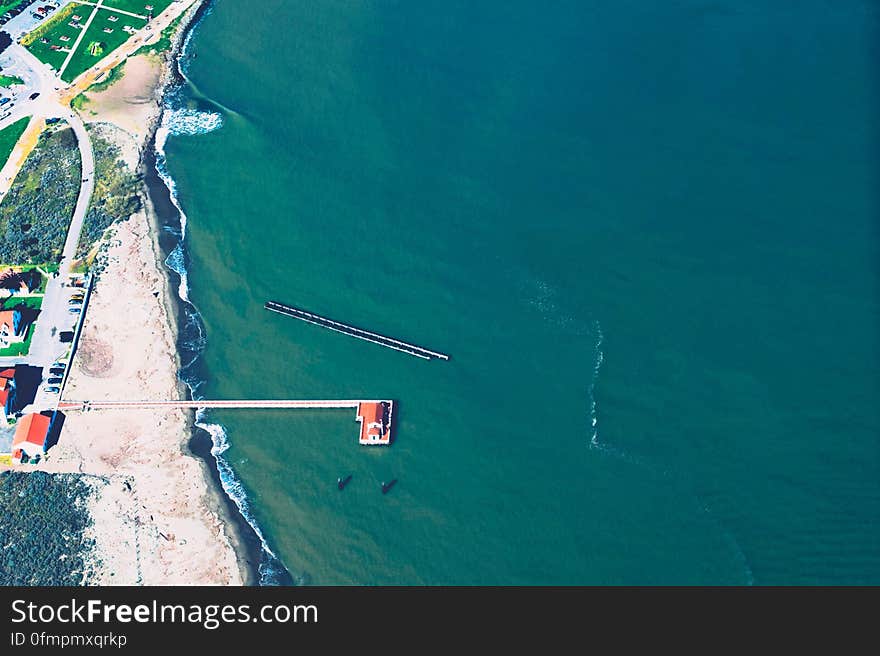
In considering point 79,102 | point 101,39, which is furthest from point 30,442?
point 101,39

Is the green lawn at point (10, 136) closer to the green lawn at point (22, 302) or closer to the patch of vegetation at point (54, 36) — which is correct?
the patch of vegetation at point (54, 36)

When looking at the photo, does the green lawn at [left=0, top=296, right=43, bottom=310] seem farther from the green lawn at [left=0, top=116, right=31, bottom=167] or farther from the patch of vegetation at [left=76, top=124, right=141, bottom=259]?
the green lawn at [left=0, top=116, right=31, bottom=167]

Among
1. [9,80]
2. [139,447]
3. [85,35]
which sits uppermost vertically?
[85,35]

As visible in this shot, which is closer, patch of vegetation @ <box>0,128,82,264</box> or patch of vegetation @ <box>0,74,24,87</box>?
patch of vegetation @ <box>0,128,82,264</box>

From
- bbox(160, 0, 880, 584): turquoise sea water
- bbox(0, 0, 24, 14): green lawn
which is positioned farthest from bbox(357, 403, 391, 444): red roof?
bbox(0, 0, 24, 14): green lawn

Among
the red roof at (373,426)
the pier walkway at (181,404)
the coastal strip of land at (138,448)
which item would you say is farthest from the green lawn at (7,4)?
the red roof at (373,426)

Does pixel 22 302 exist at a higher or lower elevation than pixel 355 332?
higher

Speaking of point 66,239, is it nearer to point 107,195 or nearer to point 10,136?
point 107,195
